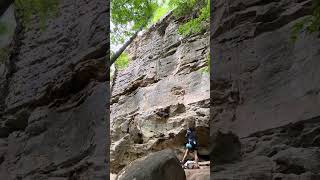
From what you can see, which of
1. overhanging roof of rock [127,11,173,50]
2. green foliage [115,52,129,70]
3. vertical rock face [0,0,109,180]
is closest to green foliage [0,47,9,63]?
vertical rock face [0,0,109,180]

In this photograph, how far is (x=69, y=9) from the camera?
3.50 m

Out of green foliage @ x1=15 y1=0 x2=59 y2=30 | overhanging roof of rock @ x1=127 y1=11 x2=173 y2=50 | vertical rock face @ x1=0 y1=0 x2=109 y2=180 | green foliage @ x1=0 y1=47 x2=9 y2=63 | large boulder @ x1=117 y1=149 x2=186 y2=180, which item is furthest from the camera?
overhanging roof of rock @ x1=127 y1=11 x2=173 y2=50

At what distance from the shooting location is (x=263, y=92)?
7.85 ft

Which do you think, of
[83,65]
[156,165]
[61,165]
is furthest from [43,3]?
[156,165]

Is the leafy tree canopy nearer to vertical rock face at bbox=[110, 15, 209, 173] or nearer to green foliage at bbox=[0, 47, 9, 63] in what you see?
vertical rock face at bbox=[110, 15, 209, 173]

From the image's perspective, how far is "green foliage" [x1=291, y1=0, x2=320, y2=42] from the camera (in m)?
2.16

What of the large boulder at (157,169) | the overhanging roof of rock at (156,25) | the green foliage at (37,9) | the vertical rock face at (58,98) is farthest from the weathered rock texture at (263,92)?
the overhanging roof of rock at (156,25)

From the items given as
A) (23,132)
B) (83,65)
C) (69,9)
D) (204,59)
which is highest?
(204,59)

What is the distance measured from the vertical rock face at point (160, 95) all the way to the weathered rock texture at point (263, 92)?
5470mm

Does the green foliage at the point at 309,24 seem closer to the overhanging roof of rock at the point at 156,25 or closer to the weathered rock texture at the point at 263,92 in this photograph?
the weathered rock texture at the point at 263,92

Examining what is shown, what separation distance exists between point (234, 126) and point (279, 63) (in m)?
0.42

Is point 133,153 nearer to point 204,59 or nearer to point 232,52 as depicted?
point 204,59

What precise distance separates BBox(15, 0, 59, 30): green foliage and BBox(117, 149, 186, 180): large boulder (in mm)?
2739

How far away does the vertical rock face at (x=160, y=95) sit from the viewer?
8.52 metres
